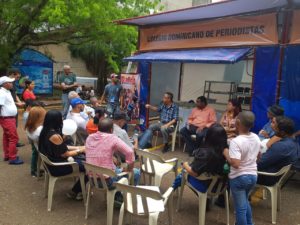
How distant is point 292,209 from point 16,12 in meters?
10.3

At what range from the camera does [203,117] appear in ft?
23.1

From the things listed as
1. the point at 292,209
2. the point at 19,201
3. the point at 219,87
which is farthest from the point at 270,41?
the point at 19,201

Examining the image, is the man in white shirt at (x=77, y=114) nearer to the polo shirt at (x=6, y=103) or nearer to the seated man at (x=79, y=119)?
the seated man at (x=79, y=119)

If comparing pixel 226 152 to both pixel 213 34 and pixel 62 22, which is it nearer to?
pixel 213 34

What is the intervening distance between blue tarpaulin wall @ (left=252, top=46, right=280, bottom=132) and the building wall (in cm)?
1549

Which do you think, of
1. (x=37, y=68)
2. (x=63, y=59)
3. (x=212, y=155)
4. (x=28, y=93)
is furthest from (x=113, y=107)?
(x=63, y=59)

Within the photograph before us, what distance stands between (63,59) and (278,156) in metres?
19.1

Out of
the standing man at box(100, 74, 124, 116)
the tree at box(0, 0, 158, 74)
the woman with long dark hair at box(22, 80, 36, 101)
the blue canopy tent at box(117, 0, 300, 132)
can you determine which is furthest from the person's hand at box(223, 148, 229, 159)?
the tree at box(0, 0, 158, 74)

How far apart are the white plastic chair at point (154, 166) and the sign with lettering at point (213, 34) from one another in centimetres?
319

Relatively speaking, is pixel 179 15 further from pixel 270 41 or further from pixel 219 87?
pixel 219 87

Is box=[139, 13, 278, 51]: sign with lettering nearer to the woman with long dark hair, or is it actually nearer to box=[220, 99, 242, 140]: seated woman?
box=[220, 99, 242, 140]: seated woman

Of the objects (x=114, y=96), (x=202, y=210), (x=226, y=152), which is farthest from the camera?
(x=114, y=96)

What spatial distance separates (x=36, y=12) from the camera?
450 inches

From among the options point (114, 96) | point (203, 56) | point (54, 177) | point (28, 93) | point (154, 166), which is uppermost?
point (203, 56)
